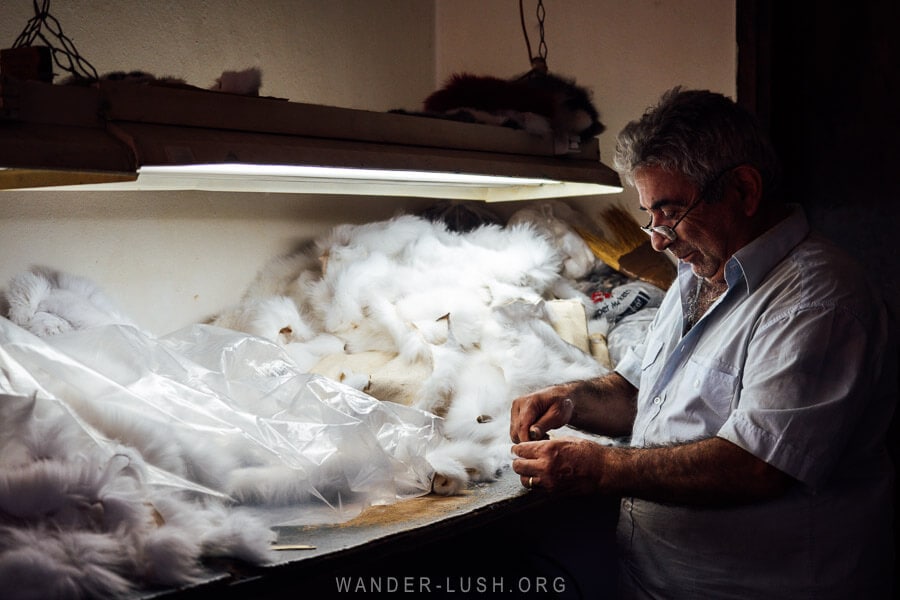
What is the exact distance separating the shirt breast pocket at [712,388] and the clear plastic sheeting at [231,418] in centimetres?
64

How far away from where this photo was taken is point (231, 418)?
1869 mm

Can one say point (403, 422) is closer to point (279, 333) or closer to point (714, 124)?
point (279, 333)

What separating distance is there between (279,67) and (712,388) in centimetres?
195

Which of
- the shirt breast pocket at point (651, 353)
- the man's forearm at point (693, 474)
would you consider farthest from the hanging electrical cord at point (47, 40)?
the shirt breast pocket at point (651, 353)

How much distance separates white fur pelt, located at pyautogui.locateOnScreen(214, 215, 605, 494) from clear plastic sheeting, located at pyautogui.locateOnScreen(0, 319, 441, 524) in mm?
219

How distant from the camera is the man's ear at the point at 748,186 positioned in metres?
1.98

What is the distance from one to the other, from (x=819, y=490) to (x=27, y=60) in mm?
1813

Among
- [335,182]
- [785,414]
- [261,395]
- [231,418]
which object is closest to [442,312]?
Result: [335,182]

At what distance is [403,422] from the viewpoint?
6.99 ft

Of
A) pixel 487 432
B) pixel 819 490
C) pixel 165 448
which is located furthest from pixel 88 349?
pixel 819 490

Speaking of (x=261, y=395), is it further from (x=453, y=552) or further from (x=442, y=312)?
(x=453, y=552)

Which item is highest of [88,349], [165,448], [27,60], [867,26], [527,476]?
[867,26]
